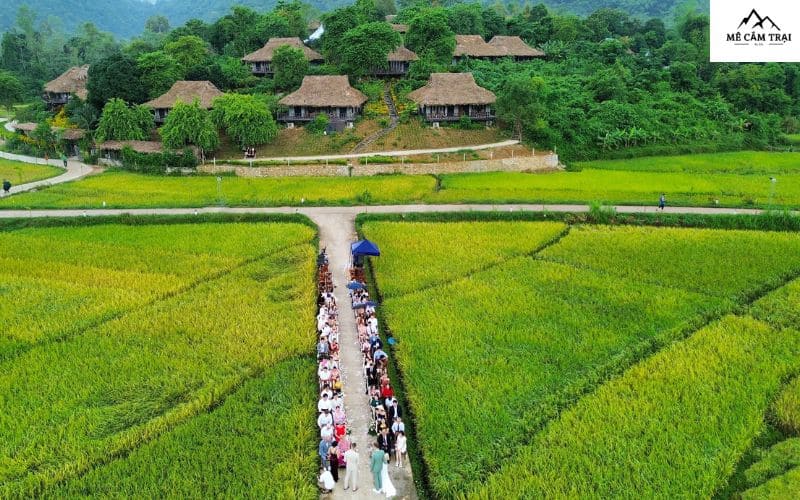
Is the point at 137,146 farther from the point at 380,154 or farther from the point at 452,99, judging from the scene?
the point at 452,99

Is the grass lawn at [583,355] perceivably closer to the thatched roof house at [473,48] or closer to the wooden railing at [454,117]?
the wooden railing at [454,117]

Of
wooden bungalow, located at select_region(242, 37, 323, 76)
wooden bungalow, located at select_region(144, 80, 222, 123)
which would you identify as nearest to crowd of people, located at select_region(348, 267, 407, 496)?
wooden bungalow, located at select_region(144, 80, 222, 123)

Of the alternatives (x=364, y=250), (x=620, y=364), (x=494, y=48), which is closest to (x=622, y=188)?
(x=364, y=250)

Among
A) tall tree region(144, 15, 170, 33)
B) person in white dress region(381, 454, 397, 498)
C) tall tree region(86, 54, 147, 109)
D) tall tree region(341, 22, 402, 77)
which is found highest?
tall tree region(144, 15, 170, 33)

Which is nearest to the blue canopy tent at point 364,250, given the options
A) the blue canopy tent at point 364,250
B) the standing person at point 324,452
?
the blue canopy tent at point 364,250

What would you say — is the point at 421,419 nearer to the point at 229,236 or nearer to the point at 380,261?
the point at 380,261

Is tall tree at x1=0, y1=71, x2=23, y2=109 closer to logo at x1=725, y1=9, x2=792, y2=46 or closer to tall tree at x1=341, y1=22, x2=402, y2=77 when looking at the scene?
tall tree at x1=341, y1=22, x2=402, y2=77

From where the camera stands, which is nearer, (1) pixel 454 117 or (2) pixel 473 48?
(1) pixel 454 117
